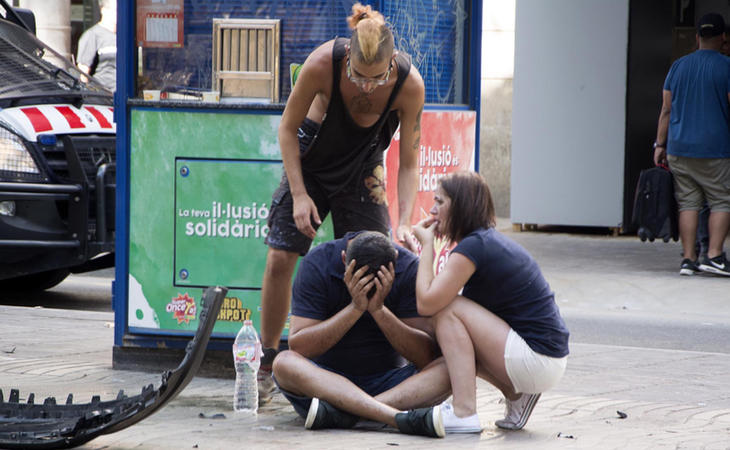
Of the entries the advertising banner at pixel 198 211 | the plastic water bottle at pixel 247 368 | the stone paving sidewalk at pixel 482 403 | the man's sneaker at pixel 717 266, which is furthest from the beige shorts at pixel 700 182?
the plastic water bottle at pixel 247 368

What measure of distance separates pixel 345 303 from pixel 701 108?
19.3 ft

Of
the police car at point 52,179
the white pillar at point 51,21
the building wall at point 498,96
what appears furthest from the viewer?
the white pillar at point 51,21

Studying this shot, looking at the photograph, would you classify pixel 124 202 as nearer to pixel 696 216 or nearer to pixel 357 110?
pixel 357 110

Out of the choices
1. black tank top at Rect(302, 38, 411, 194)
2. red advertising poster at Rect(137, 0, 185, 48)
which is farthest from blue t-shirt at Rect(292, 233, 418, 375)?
red advertising poster at Rect(137, 0, 185, 48)

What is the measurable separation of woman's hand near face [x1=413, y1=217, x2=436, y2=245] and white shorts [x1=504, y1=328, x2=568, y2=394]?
0.49m

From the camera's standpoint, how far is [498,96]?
14.9 metres

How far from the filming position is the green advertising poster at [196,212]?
19.7ft

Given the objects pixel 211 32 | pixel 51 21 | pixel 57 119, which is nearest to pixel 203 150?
pixel 211 32

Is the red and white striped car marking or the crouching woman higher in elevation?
the red and white striped car marking

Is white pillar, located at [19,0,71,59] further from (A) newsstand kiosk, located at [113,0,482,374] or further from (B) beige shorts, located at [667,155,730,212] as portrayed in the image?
(A) newsstand kiosk, located at [113,0,482,374]

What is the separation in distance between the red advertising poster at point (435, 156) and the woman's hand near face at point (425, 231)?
31.5 inches

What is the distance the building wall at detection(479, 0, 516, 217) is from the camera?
14727mm

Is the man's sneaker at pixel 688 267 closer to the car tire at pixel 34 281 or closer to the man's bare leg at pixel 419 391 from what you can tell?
the car tire at pixel 34 281

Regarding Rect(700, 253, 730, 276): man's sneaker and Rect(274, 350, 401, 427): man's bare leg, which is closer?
Rect(274, 350, 401, 427): man's bare leg
